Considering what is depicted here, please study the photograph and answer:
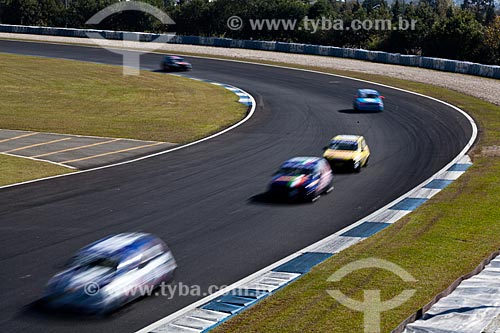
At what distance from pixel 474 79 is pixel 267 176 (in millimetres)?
34285

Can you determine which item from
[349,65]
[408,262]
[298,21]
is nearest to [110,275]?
[408,262]

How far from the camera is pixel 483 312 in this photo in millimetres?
12773

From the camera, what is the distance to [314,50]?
7344 cm

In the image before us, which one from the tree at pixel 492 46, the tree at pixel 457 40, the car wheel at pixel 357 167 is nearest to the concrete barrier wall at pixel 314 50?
the tree at pixel 492 46

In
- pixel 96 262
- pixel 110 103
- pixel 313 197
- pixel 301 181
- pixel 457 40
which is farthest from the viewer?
pixel 457 40

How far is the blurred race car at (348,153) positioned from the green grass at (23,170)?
10809mm

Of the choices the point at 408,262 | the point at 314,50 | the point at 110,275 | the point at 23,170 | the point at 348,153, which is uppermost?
the point at 314,50

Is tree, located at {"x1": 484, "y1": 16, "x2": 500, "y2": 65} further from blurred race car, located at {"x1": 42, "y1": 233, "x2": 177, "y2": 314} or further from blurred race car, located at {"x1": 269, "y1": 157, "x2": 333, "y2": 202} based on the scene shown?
blurred race car, located at {"x1": 42, "y1": 233, "x2": 177, "y2": 314}

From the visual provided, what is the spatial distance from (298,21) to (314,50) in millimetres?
14684

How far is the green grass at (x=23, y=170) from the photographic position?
1065 inches

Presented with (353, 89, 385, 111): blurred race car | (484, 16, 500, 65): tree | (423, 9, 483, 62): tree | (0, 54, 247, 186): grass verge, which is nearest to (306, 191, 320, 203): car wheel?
(0, 54, 247, 186): grass verge

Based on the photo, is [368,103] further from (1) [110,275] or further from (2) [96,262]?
(1) [110,275]

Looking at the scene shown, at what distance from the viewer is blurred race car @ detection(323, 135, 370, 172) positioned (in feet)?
92.0

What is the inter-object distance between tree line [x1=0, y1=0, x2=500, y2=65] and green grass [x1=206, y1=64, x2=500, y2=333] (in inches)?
1842
